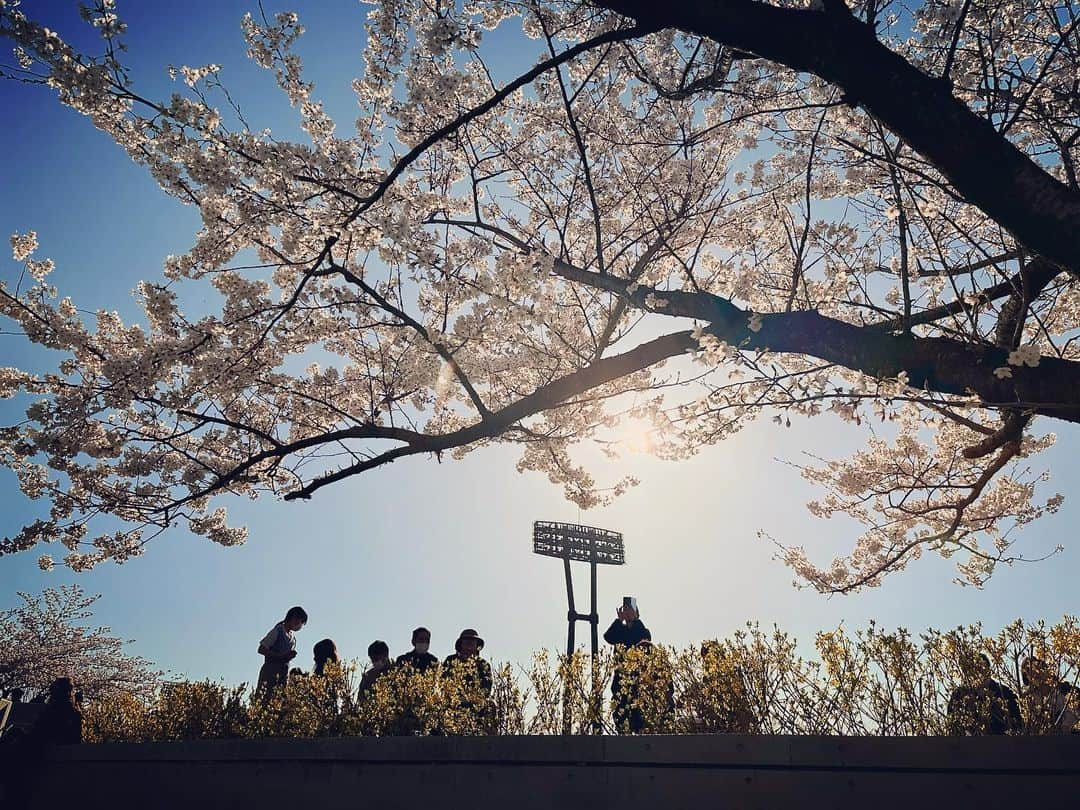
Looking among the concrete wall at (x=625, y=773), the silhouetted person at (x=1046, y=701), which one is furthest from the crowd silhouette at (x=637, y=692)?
the concrete wall at (x=625, y=773)

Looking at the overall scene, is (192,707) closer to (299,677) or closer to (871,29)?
(299,677)

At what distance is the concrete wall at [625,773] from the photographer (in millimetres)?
2762

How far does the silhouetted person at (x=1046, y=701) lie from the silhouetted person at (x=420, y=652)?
491cm

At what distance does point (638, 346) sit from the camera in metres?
4.91

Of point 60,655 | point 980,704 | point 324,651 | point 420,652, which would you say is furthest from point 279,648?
point 60,655

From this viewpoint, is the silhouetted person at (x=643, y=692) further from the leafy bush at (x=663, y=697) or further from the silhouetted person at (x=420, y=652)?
the silhouetted person at (x=420, y=652)

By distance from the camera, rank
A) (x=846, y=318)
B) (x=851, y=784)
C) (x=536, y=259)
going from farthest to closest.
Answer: (x=846, y=318) → (x=536, y=259) → (x=851, y=784)

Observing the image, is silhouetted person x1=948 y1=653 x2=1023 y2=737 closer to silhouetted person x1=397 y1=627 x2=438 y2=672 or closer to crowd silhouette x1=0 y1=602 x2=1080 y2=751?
crowd silhouette x1=0 y1=602 x2=1080 y2=751

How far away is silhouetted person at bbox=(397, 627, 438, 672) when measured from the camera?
5.98m

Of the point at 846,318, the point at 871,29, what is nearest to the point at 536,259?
the point at 871,29

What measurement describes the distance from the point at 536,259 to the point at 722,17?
6.65 ft

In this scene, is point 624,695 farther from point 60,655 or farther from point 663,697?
point 60,655

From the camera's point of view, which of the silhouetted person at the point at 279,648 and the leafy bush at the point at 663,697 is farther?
the silhouetted person at the point at 279,648

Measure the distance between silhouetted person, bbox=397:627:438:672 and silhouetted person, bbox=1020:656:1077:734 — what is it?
16.1 feet
